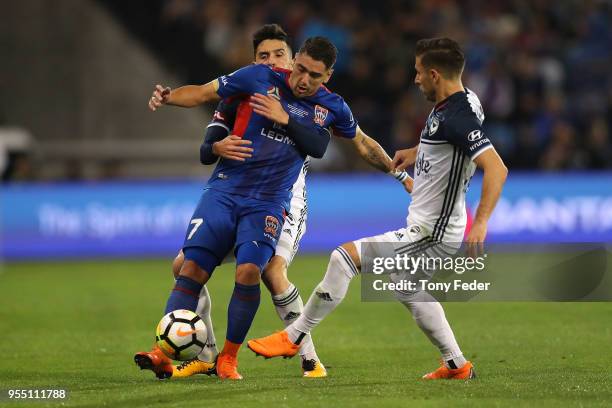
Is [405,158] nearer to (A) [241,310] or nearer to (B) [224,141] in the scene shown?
(B) [224,141]

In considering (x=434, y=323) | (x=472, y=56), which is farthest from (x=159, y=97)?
(x=472, y=56)

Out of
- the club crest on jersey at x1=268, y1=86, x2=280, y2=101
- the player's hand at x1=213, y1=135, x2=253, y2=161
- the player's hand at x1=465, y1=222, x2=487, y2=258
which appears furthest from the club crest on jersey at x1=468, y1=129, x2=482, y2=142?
the player's hand at x1=213, y1=135, x2=253, y2=161

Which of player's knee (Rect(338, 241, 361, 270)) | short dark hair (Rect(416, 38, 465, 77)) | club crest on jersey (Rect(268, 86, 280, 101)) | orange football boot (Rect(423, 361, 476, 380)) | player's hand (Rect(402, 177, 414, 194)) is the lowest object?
orange football boot (Rect(423, 361, 476, 380))

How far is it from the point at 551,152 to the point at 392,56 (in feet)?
12.5

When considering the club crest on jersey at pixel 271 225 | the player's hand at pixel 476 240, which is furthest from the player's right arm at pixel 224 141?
the player's hand at pixel 476 240

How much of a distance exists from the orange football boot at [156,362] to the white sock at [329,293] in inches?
33.7

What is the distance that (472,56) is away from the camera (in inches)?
851

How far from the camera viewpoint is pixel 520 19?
76.6 feet

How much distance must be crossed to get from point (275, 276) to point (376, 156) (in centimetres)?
117

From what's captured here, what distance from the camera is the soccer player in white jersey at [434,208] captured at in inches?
304

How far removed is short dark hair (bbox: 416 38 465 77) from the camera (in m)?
7.73

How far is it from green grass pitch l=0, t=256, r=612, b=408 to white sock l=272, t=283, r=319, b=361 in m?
0.21

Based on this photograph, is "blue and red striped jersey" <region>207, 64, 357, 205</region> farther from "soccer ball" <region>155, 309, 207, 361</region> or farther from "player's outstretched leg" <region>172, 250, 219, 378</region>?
"soccer ball" <region>155, 309, 207, 361</region>

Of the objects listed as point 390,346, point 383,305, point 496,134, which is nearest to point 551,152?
point 496,134
